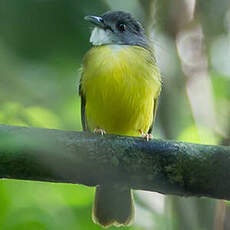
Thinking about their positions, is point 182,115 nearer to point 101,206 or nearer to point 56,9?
point 101,206

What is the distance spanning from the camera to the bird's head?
14.1 ft

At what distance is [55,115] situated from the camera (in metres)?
3.62

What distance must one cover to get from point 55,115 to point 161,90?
916 mm

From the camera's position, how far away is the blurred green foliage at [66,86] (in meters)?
2.54

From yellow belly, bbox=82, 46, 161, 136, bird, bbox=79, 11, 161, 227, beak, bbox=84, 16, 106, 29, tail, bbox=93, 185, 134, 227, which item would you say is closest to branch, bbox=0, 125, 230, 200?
tail, bbox=93, 185, 134, 227

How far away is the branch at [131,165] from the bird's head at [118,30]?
5.20 ft

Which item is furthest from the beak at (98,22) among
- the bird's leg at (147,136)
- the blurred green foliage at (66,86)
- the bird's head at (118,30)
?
the bird's leg at (147,136)

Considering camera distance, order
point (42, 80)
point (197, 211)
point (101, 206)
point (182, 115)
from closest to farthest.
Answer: point (42, 80), point (197, 211), point (101, 206), point (182, 115)

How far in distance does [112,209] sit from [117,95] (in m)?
0.85

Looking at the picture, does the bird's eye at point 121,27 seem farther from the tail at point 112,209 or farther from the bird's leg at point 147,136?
the tail at point 112,209

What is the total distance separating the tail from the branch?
24.5 inches

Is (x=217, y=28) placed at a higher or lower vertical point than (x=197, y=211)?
higher

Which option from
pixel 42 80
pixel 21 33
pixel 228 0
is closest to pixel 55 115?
pixel 42 80

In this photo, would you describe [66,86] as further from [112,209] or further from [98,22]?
A: [112,209]
